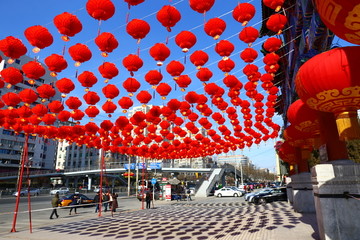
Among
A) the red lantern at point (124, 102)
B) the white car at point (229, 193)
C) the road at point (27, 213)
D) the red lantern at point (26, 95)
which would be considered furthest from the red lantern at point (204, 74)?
the white car at point (229, 193)

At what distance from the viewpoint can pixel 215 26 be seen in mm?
7500

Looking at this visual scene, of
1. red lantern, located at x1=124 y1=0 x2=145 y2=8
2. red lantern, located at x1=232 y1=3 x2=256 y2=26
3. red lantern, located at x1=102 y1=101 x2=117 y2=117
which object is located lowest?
red lantern, located at x1=102 y1=101 x2=117 y2=117

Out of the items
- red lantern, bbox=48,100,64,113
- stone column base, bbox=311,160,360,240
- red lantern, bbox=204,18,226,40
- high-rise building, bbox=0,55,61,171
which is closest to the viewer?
stone column base, bbox=311,160,360,240

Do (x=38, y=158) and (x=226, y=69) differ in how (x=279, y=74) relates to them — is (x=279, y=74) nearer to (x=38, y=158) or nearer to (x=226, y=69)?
(x=226, y=69)

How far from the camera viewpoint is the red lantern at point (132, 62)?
890 cm

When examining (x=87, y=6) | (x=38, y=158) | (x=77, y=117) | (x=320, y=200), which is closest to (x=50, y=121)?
(x=77, y=117)

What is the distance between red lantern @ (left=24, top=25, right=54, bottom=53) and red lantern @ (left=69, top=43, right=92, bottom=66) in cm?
75

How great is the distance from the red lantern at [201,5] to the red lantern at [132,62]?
3.08 m

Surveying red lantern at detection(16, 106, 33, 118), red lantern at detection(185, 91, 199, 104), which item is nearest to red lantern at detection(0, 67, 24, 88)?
red lantern at detection(16, 106, 33, 118)

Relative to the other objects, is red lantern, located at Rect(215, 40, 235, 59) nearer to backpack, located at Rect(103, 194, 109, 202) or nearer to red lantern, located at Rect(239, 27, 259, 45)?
red lantern, located at Rect(239, 27, 259, 45)

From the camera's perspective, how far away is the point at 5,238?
1038 cm

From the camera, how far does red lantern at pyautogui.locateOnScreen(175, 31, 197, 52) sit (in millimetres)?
7777

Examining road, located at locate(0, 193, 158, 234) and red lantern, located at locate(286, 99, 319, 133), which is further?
road, located at locate(0, 193, 158, 234)

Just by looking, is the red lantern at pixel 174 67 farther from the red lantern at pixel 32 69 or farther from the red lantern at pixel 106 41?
the red lantern at pixel 32 69
